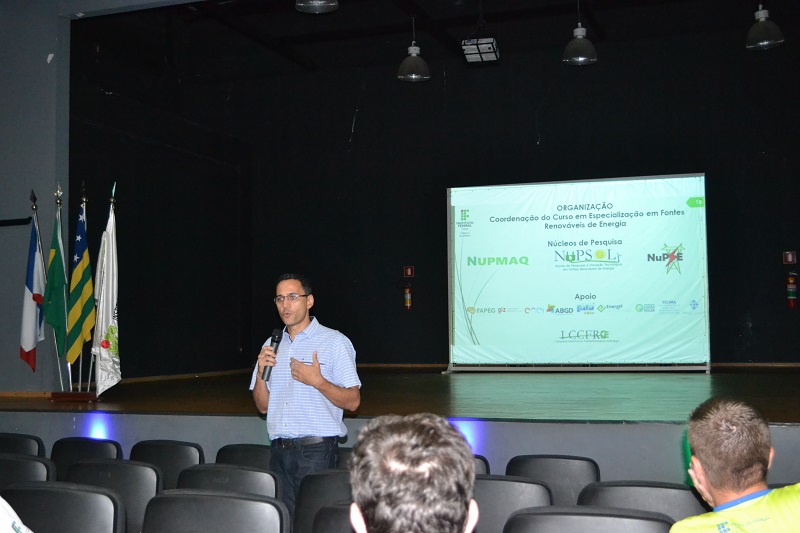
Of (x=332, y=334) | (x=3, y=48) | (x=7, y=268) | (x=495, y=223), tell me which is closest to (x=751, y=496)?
(x=332, y=334)

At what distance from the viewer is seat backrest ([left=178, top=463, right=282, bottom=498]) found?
298 centimetres

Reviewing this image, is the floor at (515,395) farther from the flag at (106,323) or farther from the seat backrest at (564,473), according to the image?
the seat backrest at (564,473)

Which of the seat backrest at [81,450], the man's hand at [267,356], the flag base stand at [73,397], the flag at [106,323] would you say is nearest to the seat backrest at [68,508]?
the man's hand at [267,356]

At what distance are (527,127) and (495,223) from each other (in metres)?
1.60

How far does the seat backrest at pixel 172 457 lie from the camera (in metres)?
3.92

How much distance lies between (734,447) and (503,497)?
38.4 inches

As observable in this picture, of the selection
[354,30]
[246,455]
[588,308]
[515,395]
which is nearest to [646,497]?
[246,455]

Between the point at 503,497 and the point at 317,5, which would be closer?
the point at 503,497

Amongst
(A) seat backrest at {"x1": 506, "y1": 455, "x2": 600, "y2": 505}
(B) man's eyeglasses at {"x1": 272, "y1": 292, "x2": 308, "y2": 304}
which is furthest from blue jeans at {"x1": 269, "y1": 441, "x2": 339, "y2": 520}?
(A) seat backrest at {"x1": 506, "y1": 455, "x2": 600, "y2": 505}

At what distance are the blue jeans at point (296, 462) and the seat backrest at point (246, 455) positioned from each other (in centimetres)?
5

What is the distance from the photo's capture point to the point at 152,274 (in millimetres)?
10102

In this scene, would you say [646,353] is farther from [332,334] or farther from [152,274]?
[332,334]

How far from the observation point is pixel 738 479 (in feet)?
6.34

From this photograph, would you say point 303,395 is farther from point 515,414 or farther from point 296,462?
point 515,414
